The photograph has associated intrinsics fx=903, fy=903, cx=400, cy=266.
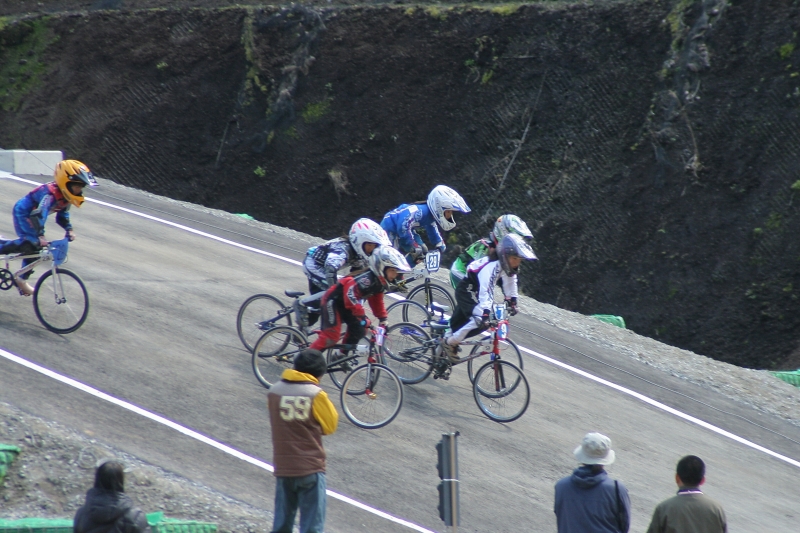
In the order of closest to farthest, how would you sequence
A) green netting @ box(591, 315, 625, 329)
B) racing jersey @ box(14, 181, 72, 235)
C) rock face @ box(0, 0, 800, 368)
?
racing jersey @ box(14, 181, 72, 235) → green netting @ box(591, 315, 625, 329) → rock face @ box(0, 0, 800, 368)

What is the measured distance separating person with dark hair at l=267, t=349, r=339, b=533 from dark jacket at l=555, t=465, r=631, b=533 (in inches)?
71.9

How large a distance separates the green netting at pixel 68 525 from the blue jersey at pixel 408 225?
6348 millimetres

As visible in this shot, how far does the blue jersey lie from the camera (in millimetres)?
13109

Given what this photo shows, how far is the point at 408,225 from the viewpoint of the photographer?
516 inches

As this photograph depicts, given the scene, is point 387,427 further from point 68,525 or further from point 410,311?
point 68,525

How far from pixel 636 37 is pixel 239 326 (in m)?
17.0

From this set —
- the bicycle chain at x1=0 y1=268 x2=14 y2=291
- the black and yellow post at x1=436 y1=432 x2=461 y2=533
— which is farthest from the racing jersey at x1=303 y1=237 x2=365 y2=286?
the black and yellow post at x1=436 y1=432 x2=461 y2=533

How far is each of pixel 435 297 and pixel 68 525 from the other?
8.62 m

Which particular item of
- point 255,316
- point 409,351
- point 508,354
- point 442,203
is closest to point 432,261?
A: point 442,203

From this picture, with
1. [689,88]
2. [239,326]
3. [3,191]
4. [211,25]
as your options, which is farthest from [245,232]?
[211,25]

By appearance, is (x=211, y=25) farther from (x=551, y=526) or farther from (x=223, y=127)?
(x=551, y=526)

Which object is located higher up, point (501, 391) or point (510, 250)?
point (510, 250)

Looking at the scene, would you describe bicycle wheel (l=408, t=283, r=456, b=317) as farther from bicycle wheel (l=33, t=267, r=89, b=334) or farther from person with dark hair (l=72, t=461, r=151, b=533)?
person with dark hair (l=72, t=461, r=151, b=533)

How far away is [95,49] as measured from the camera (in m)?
31.2
